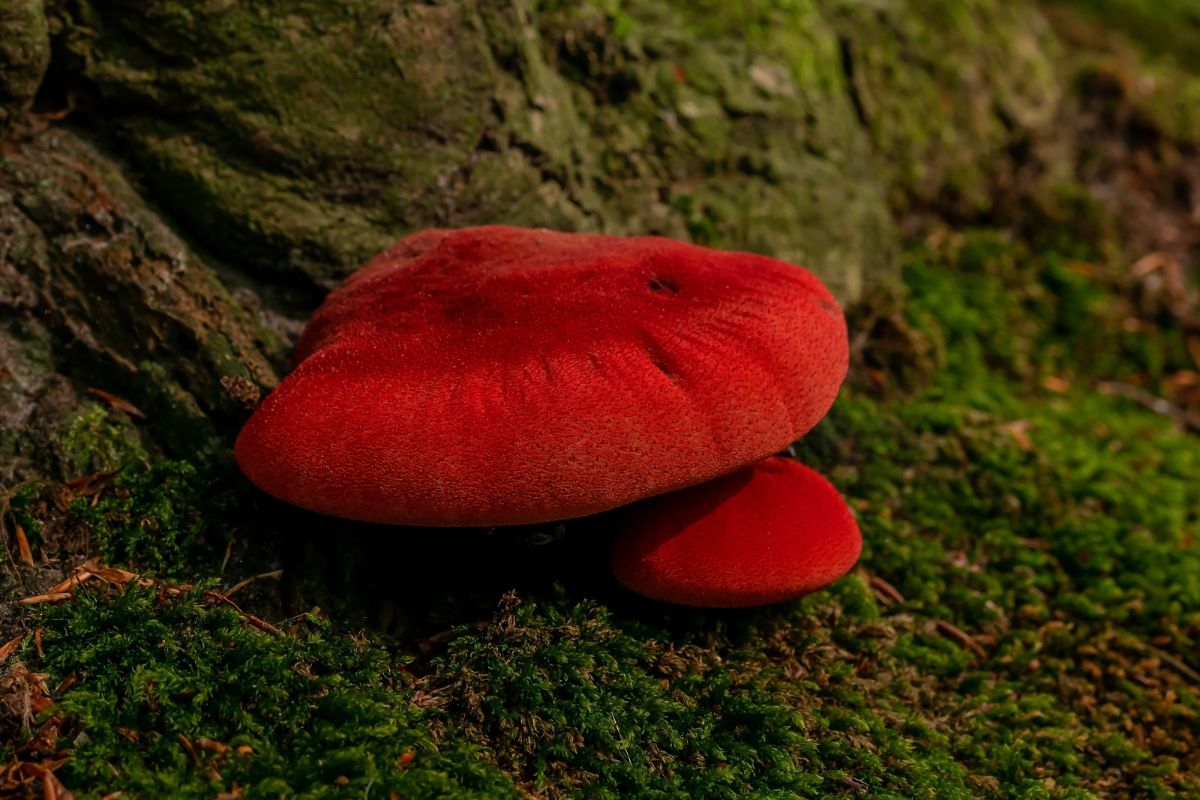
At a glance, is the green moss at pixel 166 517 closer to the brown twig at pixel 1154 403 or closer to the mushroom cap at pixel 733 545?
the mushroom cap at pixel 733 545

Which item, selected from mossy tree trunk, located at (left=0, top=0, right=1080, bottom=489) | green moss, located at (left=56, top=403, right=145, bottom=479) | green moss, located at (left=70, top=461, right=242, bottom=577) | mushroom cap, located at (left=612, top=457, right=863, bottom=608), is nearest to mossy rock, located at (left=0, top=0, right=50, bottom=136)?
mossy tree trunk, located at (left=0, top=0, right=1080, bottom=489)

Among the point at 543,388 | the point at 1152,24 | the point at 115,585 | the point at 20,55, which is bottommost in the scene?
the point at 115,585

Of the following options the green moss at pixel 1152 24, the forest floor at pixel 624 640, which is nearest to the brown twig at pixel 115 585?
the forest floor at pixel 624 640

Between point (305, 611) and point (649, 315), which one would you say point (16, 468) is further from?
point (649, 315)

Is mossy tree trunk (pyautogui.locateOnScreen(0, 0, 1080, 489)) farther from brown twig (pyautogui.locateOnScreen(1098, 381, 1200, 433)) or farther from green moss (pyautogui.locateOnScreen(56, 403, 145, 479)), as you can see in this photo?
brown twig (pyautogui.locateOnScreen(1098, 381, 1200, 433))

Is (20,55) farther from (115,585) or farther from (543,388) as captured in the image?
(543,388)

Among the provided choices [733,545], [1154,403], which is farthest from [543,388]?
[1154,403]
